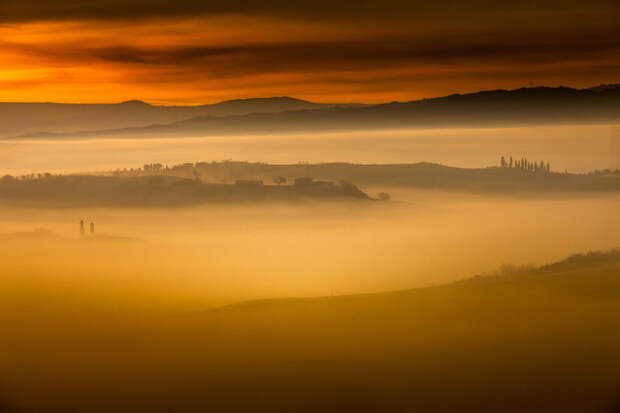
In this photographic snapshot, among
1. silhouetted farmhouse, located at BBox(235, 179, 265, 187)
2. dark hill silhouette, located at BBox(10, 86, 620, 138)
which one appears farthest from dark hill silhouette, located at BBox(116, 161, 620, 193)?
dark hill silhouette, located at BBox(10, 86, 620, 138)

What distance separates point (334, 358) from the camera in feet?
11.6

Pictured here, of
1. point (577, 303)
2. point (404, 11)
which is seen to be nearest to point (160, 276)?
point (404, 11)

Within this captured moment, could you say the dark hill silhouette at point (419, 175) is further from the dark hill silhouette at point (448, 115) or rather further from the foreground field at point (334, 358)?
the foreground field at point (334, 358)

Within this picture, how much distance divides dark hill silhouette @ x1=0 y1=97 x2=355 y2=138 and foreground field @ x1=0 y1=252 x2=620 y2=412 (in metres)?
1.26

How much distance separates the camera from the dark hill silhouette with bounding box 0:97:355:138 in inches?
158

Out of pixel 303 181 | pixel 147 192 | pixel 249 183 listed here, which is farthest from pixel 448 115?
pixel 147 192

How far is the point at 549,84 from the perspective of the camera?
4031 millimetres

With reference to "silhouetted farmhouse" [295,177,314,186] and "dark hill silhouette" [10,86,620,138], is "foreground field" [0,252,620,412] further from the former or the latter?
"dark hill silhouette" [10,86,620,138]

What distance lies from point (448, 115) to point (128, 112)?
206cm

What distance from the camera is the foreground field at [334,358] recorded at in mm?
3385

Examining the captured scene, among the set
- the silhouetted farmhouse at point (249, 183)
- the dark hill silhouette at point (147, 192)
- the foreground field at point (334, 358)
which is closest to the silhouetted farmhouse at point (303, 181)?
the dark hill silhouette at point (147, 192)

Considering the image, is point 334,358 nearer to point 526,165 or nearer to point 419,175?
point 419,175

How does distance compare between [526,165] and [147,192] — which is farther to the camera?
[526,165]

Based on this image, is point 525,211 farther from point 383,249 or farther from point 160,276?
point 160,276
